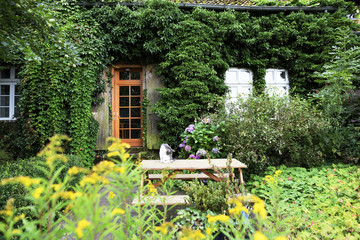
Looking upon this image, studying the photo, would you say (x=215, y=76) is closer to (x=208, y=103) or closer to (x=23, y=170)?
(x=208, y=103)

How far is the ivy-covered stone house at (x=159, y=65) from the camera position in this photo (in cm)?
550

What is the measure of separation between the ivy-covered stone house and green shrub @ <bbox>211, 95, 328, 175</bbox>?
3.53ft

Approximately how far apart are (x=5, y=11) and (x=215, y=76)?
5037 mm

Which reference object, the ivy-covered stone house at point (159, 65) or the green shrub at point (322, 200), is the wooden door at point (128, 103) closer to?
the ivy-covered stone house at point (159, 65)

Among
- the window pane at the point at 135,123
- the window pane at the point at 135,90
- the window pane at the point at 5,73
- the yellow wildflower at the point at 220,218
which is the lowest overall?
the yellow wildflower at the point at 220,218

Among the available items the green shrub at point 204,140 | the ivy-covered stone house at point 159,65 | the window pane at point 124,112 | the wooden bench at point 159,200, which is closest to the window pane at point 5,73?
the ivy-covered stone house at point 159,65

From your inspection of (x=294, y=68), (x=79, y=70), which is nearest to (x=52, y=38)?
(x=79, y=70)

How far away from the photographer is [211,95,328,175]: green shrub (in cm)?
434

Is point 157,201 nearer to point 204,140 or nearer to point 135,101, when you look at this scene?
point 204,140

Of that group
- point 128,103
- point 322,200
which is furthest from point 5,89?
point 322,200

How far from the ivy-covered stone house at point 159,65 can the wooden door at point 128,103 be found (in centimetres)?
3

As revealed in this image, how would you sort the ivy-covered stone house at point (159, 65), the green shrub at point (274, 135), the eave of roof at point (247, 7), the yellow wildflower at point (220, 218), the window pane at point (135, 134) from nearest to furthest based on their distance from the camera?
the yellow wildflower at point (220, 218) < the green shrub at point (274, 135) < the ivy-covered stone house at point (159, 65) < the eave of roof at point (247, 7) < the window pane at point (135, 134)

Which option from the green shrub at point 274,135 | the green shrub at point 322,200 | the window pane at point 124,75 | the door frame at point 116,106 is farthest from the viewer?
the window pane at point 124,75

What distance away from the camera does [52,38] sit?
3.29 m
